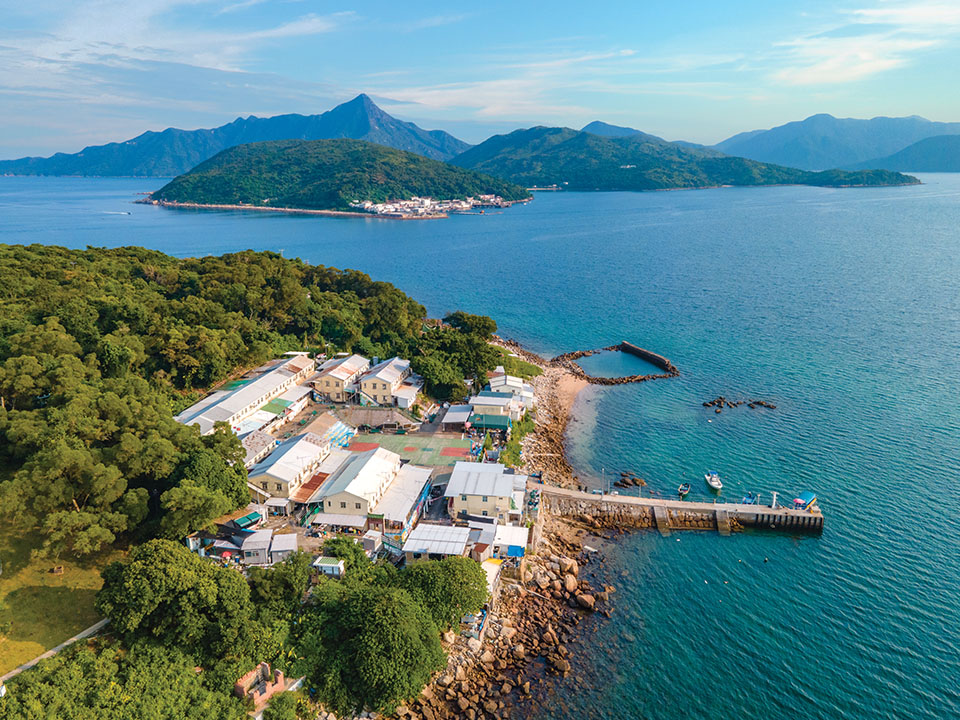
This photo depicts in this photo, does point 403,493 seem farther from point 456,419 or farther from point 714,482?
point 714,482

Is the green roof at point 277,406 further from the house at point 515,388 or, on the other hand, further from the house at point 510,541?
the house at point 510,541

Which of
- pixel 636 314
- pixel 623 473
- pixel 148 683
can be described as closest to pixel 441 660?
pixel 148 683

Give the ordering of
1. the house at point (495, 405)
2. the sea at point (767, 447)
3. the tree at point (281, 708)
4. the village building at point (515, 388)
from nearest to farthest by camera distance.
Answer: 1. the tree at point (281, 708)
2. the sea at point (767, 447)
3. the house at point (495, 405)
4. the village building at point (515, 388)

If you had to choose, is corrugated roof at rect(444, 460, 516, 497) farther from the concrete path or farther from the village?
the village

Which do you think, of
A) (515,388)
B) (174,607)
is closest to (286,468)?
(174,607)

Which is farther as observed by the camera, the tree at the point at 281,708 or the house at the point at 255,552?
the house at the point at 255,552

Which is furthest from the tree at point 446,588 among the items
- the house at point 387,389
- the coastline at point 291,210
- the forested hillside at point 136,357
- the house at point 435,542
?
the coastline at point 291,210
